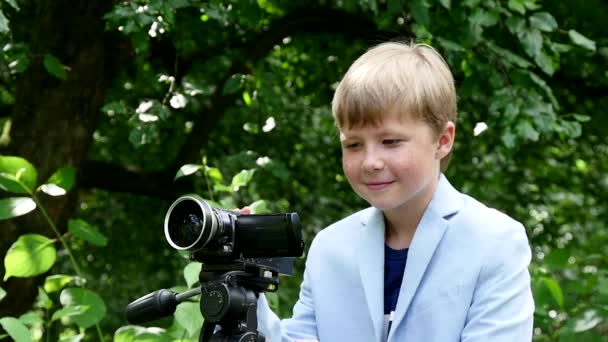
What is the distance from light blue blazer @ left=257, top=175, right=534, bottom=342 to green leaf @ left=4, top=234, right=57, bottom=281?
1.13 meters

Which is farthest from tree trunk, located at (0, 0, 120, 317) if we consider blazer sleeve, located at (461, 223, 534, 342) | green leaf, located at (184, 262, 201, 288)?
blazer sleeve, located at (461, 223, 534, 342)

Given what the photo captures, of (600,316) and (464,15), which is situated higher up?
(464,15)

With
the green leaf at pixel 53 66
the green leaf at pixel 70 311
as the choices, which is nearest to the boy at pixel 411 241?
the green leaf at pixel 70 311

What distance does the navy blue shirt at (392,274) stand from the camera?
228 cm

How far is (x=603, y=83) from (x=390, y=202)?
428 centimetres

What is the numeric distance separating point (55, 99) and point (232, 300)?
338 cm

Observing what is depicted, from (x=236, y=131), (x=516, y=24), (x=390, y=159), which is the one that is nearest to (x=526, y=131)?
(x=516, y=24)

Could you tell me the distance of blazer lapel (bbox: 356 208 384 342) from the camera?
7.29ft

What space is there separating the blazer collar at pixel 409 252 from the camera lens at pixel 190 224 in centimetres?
43

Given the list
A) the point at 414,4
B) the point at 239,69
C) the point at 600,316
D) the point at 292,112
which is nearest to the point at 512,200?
the point at 292,112

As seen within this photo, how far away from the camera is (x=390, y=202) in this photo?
2.22 metres

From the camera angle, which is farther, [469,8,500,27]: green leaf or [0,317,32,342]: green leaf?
[469,8,500,27]: green leaf

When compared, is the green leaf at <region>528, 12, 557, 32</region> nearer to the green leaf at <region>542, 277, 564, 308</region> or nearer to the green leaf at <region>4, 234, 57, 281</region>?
the green leaf at <region>542, 277, 564, 308</region>

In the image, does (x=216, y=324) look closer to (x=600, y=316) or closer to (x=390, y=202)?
(x=390, y=202)
